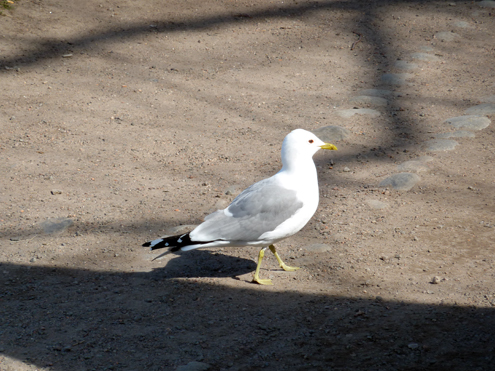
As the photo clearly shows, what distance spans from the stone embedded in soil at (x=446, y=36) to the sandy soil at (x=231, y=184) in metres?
0.12

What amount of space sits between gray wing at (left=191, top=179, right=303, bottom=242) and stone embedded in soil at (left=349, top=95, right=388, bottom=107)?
2.69 meters

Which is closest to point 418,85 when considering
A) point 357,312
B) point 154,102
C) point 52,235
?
point 154,102

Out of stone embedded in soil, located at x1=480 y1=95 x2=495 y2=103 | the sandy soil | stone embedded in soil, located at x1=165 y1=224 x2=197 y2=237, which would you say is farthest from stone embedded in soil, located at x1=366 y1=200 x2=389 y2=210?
stone embedded in soil, located at x1=480 y1=95 x2=495 y2=103

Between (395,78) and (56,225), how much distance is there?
3.91 m

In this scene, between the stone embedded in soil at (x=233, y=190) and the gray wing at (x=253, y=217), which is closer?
the gray wing at (x=253, y=217)

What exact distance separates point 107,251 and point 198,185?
99 cm

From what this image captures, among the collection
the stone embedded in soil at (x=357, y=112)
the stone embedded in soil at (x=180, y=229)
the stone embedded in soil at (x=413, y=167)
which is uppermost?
the stone embedded in soil at (x=357, y=112)

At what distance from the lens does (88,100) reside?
5.36 m

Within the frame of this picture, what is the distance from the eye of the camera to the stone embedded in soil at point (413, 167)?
433cm

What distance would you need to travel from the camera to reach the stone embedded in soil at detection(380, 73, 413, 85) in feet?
19.3

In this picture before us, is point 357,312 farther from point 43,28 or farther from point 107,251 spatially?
point 43,28

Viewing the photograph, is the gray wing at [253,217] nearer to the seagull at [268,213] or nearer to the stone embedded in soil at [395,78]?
the seagull at [268,213]

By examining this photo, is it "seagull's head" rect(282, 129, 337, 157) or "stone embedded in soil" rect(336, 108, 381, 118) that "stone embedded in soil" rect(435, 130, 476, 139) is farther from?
"seagull's head" rect(282, 129, 337, 157)

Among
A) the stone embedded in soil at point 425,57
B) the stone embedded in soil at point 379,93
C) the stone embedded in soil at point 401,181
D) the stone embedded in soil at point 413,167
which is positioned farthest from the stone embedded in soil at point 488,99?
the stone embedded in soil at point 401,181
